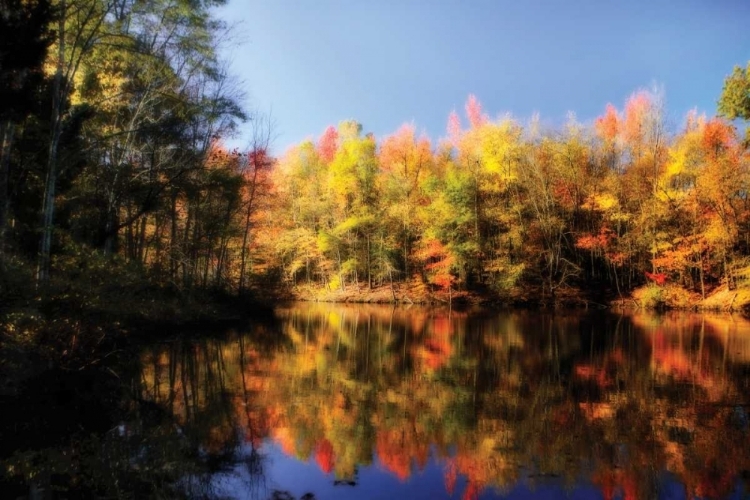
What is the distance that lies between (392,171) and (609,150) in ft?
53.3

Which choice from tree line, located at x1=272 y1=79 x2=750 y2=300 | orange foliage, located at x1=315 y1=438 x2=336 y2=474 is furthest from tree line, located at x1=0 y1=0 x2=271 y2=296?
tree line, located at x1=272 y1=79 x2=750 y2=300

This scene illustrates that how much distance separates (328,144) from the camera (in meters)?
46.2

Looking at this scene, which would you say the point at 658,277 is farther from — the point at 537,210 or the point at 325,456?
the point at 325,456

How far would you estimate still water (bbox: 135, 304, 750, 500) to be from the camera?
540 centimetres

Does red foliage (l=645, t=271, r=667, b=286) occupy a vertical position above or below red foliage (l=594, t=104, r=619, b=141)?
below

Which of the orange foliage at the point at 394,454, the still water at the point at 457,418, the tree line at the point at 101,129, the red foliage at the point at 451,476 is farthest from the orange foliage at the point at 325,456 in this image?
the tree line at the point at 101,129

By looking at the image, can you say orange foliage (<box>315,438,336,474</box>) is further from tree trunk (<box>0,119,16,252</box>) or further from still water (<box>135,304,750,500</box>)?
tree trunk (<box>0,119,16,252</box>)

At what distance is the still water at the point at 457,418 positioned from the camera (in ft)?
17.7

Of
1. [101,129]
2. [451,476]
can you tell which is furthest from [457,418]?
[101,129]

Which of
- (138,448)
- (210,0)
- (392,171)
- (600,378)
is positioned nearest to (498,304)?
(392,171)

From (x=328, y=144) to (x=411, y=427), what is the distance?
4129 centimetres

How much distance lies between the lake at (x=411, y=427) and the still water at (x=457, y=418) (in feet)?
0.10

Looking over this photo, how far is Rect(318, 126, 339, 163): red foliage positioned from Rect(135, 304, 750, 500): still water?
3204 centimetres

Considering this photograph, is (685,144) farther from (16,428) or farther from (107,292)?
(16,428)
